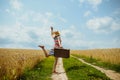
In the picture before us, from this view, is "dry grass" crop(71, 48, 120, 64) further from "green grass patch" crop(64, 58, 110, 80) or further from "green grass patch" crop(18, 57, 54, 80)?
"green grass patch" crop(18, 57, 54, 80)

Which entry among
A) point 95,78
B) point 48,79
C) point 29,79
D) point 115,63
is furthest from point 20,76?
point 115,63

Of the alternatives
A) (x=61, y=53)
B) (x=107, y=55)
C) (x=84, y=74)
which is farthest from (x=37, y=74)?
(x=107, y=55)

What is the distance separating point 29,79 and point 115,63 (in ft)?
41.2

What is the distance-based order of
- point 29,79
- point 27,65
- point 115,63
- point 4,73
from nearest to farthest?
point 4,73
point 29,79
point 27,65
point 115,63

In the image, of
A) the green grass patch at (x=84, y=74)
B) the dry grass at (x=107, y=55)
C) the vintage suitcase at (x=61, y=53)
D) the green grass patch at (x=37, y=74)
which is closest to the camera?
the green grass patch at (x=37, y=74)

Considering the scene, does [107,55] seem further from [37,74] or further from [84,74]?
[37,74]

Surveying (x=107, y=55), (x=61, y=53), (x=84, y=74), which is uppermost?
(x=107, y=55)

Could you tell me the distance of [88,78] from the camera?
14195 millimetres

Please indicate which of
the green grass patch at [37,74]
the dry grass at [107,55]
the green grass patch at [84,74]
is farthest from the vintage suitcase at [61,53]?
the dry grass at [107,55]

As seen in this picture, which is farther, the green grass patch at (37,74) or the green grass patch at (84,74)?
the green grass patch at (84,74)

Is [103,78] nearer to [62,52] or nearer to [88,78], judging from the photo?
[88,78]

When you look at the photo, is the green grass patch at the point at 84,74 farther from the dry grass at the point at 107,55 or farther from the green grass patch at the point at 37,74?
the dry grass at the point at 107,55

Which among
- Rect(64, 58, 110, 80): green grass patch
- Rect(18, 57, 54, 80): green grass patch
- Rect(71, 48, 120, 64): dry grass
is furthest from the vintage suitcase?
Rect(71, 48, 120, 64): dry grass

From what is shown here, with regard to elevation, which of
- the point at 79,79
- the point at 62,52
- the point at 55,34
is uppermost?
the point at 55,34
